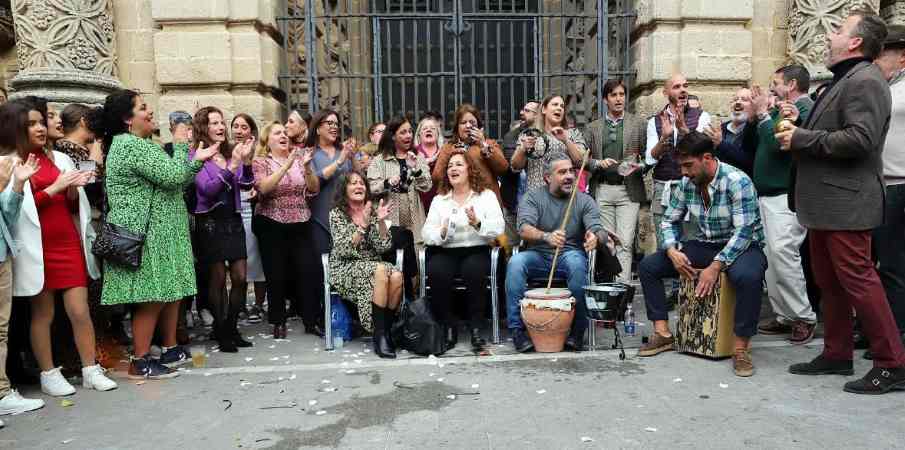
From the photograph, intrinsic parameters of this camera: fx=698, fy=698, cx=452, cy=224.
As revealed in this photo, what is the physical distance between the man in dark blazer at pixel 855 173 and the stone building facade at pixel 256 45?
4119mm

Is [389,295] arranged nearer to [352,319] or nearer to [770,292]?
[352,319]

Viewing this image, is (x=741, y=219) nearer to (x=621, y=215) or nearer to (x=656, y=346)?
(x=656, y=346)

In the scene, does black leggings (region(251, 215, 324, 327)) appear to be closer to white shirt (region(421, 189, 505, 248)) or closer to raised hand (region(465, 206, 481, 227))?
white shirt (region(421, 189, 505, 248))

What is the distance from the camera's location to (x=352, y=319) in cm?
587

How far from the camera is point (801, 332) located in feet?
17.7

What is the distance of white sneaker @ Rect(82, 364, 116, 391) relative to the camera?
4.64m

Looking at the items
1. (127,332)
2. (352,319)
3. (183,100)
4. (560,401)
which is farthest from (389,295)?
(183,100)

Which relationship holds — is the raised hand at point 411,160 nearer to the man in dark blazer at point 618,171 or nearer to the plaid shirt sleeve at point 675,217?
the man in dark blazer at point 618,171

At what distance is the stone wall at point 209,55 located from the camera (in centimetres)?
798

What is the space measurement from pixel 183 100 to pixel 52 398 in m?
4.46

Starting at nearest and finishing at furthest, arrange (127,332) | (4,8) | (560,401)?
(560,401) → (127,332) → (4,8)

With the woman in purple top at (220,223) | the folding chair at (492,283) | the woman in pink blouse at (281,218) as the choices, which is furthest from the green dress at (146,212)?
the folding chair at (492,283)

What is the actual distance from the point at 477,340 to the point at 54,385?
9.63 ft

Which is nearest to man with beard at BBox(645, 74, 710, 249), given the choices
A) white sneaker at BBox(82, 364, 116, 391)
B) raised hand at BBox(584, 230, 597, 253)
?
raised hand at BBox(584, 230, 597, 253)
